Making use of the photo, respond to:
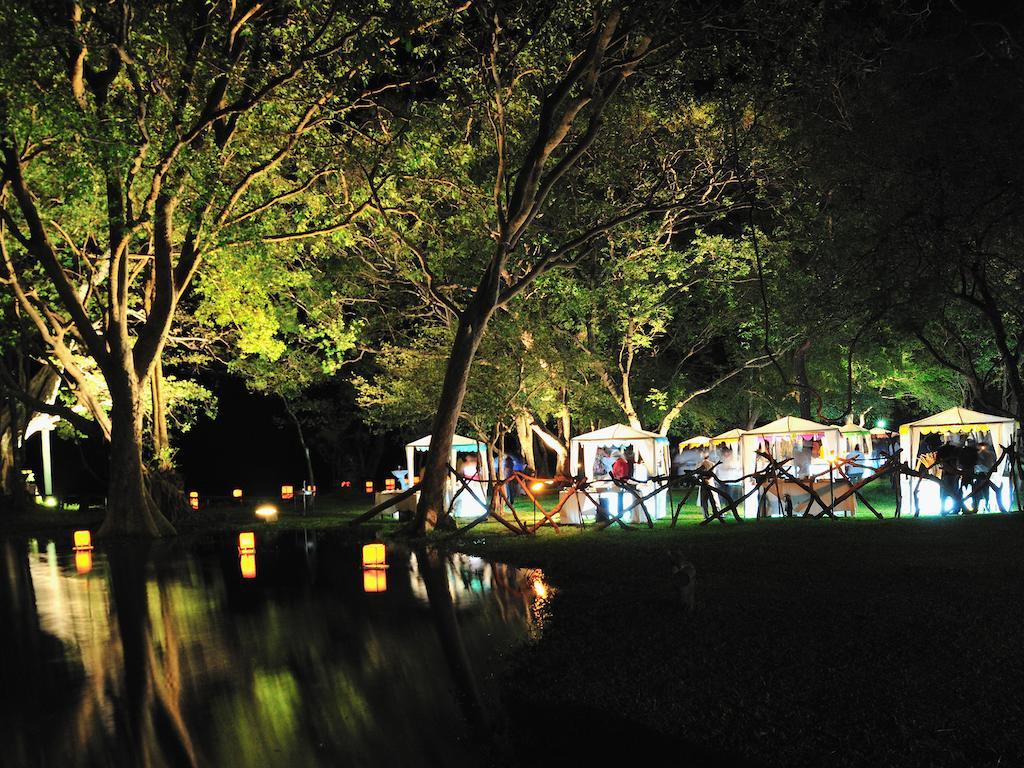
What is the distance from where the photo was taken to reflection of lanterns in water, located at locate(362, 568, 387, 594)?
12965 millimetres

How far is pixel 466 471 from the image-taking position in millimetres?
28031

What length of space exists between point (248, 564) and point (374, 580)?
3776 mm

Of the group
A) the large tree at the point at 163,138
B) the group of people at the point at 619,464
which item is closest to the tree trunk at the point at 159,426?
the large tree at the point at 163,138

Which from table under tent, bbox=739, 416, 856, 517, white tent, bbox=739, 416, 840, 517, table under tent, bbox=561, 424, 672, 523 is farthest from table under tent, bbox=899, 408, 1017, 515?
table under tent, bbox=561, 424, 672, 523

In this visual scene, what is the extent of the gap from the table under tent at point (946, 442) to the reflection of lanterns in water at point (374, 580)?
12236 mm

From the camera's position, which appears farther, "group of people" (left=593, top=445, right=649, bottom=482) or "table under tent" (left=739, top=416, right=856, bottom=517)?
"group of people" (left=593, top=445, right=649, bottom=482)

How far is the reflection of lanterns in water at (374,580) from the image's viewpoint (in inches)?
510

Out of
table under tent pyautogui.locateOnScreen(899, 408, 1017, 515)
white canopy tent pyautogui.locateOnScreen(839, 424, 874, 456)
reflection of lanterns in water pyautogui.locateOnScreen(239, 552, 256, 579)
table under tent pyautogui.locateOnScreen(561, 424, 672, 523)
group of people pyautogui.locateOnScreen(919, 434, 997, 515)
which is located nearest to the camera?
reflection of lanterns in water pyautogui.locateOnScreen(239, 552, 256, 579)

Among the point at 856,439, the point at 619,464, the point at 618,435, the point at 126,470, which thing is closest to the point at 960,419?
the point at 618,435

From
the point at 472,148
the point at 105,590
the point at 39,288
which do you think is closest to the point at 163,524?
the point at 39,288

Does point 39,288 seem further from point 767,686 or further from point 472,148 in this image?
point 767,686

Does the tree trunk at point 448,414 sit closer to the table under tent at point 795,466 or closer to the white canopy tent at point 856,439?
the table under tent at point 795,466

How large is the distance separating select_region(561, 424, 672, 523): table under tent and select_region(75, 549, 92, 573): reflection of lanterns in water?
9471 millimetres

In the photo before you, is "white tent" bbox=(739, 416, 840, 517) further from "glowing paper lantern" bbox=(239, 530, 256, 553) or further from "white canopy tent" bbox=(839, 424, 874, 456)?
"glowing paper lantern" bbox=(239, 530, 256, 553)
